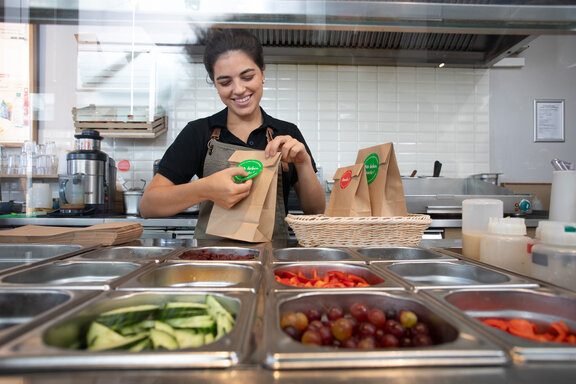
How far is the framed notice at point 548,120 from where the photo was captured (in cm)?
372

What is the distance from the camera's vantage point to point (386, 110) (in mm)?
3734

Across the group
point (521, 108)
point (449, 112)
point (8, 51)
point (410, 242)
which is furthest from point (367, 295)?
point (8, 51)

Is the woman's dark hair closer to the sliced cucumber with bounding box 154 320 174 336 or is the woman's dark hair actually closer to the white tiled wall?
the sliced cucumber with bounding box 154 320 174 336

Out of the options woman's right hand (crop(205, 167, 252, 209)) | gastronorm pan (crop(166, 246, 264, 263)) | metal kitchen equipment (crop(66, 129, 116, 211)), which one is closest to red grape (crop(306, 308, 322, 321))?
Result: gastronorm pan (crop(166, 246, 264, 263))

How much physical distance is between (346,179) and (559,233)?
0.78 m

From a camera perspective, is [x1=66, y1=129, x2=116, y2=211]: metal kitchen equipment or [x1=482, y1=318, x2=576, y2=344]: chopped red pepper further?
[x1=66, y1=129, x2=116, y2=211]: metal kitchen equipment

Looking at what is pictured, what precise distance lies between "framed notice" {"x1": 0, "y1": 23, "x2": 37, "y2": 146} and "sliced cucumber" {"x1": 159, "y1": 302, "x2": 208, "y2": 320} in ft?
12.2

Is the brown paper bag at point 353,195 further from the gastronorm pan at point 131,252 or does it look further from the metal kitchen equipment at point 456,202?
the metal kitchen equipment at point 456,202

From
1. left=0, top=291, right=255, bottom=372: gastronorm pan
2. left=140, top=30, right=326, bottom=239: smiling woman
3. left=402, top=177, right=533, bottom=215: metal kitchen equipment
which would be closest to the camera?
left=0, top=291, right=255, bottom=372: gastronorm pan

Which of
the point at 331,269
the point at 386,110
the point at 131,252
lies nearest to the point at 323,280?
the point at 331,269

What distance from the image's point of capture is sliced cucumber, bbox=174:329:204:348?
56 cm

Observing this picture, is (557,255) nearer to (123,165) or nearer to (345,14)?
(345,14)

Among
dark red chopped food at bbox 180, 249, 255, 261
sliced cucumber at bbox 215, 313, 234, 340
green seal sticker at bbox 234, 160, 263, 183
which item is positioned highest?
green seal sticker at bbox 234, 160, 263, 183

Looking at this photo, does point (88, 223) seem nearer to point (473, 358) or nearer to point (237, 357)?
point (237, 357)
